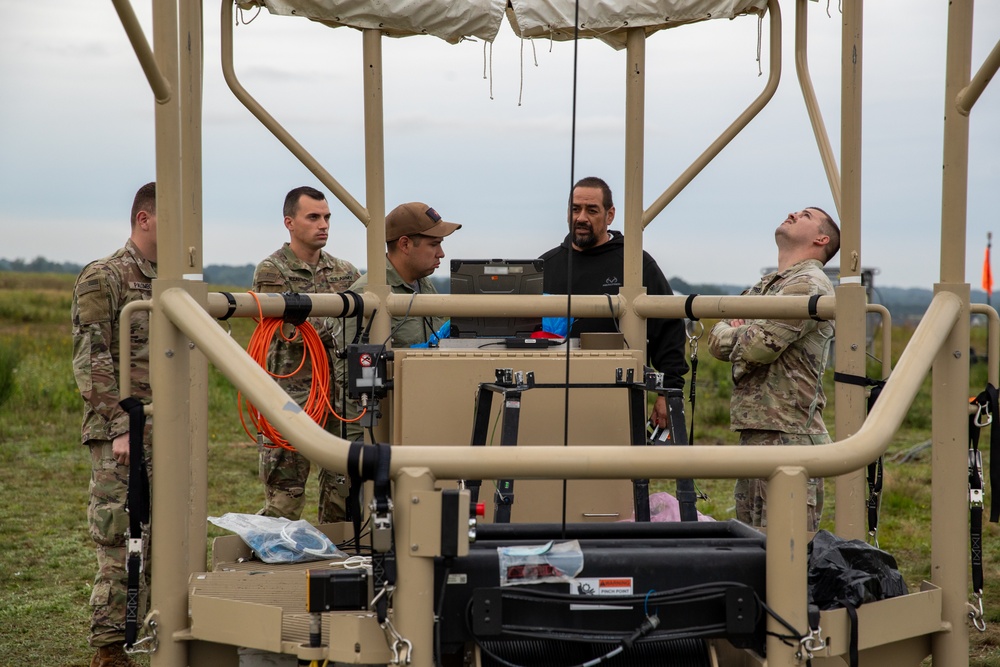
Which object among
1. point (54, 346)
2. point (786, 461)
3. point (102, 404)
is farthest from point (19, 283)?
point (786, 461)

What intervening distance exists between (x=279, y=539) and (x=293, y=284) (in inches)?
120

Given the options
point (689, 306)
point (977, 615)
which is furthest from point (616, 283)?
point (977, 615)

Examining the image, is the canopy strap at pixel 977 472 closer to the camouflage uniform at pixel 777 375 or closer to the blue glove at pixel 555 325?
the camouflage uniform at pixel 777 375

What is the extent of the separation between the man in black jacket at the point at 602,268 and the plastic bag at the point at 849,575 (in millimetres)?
2855

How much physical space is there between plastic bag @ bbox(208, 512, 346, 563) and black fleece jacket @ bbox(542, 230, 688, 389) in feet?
7.74

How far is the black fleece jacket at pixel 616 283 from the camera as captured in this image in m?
6.05

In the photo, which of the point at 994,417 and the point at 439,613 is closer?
the point at 439,613

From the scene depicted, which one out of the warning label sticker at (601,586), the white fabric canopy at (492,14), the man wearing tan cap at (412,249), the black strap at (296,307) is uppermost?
the white fabric canopy at (492,14)

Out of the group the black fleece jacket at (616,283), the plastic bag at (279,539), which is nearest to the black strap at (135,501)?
the plastic bag at (279,539)

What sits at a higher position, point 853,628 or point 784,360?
point 784,360

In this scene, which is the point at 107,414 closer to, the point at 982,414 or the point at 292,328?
the point at 292,328

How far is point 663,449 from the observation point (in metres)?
2.58

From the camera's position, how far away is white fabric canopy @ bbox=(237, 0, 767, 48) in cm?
438

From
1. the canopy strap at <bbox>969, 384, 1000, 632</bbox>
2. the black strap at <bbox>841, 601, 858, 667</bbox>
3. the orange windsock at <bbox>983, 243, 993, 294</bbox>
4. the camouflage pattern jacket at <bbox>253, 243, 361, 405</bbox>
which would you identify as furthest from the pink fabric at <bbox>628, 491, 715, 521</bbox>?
the orange windsock at <bbox>983, 243, 993, 294</bbox>
